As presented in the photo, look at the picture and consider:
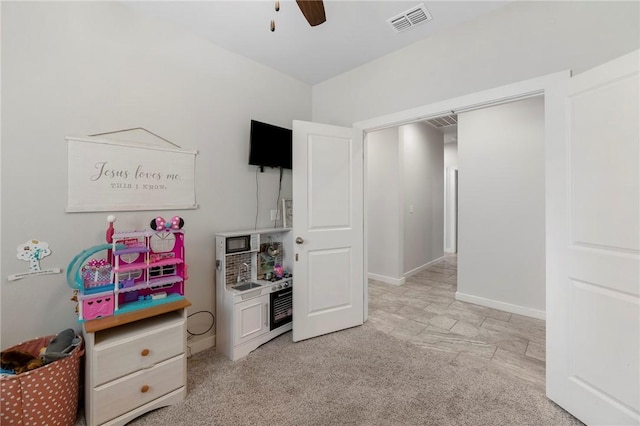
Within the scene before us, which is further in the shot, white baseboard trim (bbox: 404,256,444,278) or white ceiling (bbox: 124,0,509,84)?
white baseboard trim (bbox: 404,256,444,278)

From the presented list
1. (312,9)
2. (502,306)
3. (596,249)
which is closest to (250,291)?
(312,9)

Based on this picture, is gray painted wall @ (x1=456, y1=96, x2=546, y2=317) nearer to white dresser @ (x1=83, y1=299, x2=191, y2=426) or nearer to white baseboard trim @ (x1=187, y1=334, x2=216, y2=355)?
white baseboard trim @ (x1=187, y1=334, x2=216, y2=355)

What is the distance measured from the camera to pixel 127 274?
1.82 metres

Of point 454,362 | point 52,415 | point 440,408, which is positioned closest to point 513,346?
point 454,362

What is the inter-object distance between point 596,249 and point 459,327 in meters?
1.70

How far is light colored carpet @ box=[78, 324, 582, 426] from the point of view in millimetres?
1660

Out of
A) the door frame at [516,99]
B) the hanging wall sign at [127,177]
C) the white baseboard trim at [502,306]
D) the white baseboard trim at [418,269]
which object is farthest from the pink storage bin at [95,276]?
the white baseboard trim at [418,269]

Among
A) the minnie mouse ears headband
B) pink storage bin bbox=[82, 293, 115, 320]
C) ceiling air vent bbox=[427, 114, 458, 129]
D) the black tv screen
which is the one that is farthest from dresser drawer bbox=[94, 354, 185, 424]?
ceiling air vent bbox=[427, 114, 458, 129]

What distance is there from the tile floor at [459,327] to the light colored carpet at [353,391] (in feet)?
0.64

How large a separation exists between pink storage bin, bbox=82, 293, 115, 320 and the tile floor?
7.77 ft

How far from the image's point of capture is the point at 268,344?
256cm

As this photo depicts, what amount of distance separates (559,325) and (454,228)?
19.4 ft

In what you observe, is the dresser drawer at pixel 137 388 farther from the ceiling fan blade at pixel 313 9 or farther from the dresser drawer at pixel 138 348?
the ceiling fan blade at pixel 313 9

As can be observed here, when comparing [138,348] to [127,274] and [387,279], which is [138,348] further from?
[387,279]
